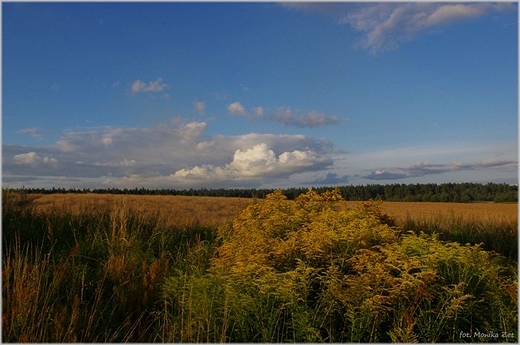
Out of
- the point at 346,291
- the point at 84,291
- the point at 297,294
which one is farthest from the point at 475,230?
the point at 84,291

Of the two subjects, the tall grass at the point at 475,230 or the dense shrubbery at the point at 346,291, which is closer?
the dense shrubbery at the point at 346,291

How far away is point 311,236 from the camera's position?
5.11m

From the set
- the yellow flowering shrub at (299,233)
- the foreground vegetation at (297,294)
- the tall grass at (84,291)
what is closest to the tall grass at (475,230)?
the yellow flowering shrub at (299,233)

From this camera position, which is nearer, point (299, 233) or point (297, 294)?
point (297, 294)

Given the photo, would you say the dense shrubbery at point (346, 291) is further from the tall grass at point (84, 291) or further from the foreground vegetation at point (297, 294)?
the tall grass at point (84, 291)

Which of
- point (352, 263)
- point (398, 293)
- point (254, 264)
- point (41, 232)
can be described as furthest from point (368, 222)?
point (41, 232)

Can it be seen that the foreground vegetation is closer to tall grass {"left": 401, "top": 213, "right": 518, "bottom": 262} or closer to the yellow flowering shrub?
the yellow flowering shrub

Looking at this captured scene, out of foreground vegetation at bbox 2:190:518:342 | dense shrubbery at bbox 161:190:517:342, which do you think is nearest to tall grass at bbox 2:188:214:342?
foreground vegetation at bbox 2:190:518:342

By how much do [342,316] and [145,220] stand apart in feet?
24.5

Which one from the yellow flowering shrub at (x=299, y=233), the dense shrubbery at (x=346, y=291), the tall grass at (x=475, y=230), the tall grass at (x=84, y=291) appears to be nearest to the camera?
the dense shrubbery at (x=346, y=291)

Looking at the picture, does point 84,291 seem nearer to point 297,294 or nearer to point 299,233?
point 299,233

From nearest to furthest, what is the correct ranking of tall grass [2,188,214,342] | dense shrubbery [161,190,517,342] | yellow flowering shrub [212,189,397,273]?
dense shrubbery [161,190,517,342] < tall grass [2,188,214,342] < yellow flowering shrub [212,189,397,273]

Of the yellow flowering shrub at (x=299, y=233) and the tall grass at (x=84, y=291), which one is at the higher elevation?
the yellow flowering shrub at (x=299, y=233)

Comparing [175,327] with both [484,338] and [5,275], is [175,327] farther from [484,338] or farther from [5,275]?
[484,338]
